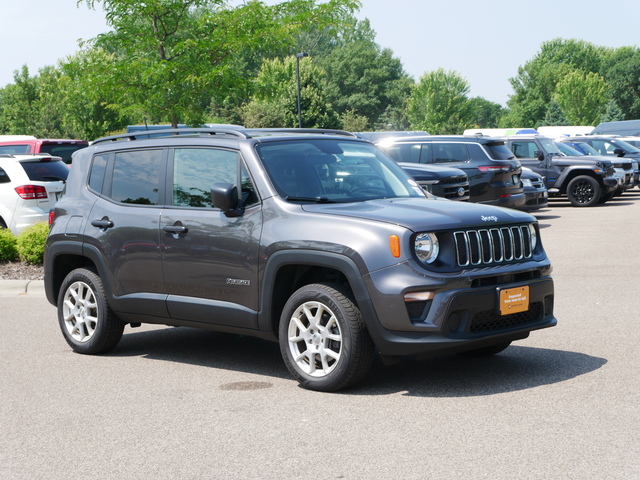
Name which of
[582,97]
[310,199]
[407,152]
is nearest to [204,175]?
[310,199]

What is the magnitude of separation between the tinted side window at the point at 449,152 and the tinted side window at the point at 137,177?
12982mm

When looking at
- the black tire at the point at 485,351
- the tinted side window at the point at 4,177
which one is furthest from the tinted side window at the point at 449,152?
the black tire at the point at 485,351

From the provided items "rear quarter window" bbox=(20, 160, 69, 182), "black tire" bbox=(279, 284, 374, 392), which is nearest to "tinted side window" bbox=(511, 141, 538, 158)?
"rear quarter window" bbox=(20, 160, 69, 182)

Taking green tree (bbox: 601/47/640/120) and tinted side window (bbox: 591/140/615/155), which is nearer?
tinted side window (bbox: 591/140/615/155)

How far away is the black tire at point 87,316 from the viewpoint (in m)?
7.60

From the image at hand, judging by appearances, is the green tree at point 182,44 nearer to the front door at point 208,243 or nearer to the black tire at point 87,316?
the black tire at point 87,316

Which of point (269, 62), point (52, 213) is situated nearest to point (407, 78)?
point (269, 62)

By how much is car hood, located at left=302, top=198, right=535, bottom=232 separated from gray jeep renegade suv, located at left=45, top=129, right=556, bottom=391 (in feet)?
0.05

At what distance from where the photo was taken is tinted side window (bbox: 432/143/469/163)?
19922 mm

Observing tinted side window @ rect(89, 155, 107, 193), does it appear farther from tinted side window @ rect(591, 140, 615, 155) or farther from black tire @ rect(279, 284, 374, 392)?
tinted side window @ rect(591, 140, 615, 155)

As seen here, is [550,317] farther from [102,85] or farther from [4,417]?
[102,85]

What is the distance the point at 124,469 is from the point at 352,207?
250cm

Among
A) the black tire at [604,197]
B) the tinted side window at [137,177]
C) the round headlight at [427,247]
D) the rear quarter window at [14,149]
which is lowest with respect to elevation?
the black tire at [604,197]

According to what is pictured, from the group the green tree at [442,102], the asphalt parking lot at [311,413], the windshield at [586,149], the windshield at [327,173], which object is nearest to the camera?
the asphalt parking lot at [311,413]
